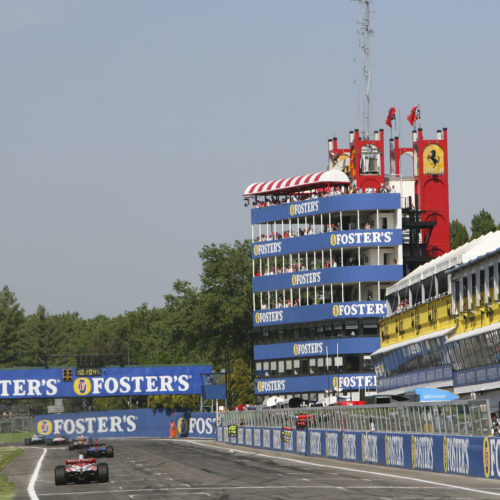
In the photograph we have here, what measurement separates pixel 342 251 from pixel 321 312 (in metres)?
6.10

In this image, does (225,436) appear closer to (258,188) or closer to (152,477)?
(258,188)

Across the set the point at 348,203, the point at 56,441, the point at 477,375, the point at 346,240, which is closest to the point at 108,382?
the point at 56,441

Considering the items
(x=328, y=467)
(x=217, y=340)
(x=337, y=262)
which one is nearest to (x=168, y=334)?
(x=217, y=340)

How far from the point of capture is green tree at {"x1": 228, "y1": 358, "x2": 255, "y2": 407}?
447 ft

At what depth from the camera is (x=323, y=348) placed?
105375 mm

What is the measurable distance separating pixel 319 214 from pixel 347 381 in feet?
53.9

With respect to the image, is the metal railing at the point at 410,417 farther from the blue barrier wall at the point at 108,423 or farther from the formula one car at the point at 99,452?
the blue barrier wall at the point at 108,423

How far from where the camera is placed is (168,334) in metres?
143

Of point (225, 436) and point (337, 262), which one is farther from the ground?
point (337, 262)

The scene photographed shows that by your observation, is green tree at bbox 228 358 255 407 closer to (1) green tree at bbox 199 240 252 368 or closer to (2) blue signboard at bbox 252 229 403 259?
(1) green tree at bbox 199 240 252 368

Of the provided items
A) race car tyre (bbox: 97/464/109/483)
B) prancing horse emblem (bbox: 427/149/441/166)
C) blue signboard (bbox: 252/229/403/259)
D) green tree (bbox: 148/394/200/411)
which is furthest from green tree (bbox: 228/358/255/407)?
race car tyre (bbox: 97/464/109/483)

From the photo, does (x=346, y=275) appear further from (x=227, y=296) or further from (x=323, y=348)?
(x=227, y=296)

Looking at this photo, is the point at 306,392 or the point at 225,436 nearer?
the point at 225,436

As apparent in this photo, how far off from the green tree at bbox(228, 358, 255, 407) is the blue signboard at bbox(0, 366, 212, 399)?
26.0 m
